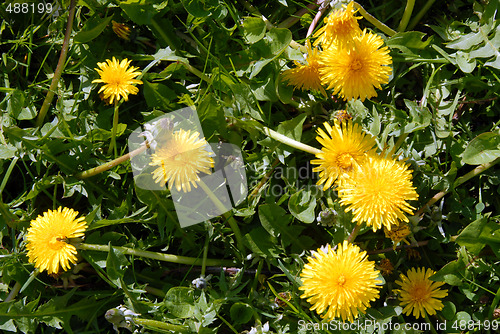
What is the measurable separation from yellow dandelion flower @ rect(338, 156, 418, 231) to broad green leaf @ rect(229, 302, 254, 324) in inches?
21.0

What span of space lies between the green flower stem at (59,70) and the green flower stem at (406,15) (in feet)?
4.27

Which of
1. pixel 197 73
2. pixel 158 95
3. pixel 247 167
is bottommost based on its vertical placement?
pixel 247 167

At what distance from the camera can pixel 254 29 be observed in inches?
72.6

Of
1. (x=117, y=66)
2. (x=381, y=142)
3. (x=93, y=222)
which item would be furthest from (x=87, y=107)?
(x=381, y=142)

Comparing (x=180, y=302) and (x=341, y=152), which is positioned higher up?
(x=341, y=152)

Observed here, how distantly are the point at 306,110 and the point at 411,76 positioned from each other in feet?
1.58

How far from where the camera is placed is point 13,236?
6.06 ft

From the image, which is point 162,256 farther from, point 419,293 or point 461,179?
point 461,179

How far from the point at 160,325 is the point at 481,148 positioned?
4.26 feet

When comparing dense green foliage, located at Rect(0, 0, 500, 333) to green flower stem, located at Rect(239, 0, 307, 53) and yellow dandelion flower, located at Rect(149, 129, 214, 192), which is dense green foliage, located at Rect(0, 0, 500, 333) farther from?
yellow dandelion flower, located at Rect(149, 129, 214, 192)

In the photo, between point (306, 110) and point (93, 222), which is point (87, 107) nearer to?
point (93, 222)

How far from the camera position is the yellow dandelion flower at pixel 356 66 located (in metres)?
1.58

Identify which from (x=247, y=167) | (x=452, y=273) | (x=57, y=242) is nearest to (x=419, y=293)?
(x=452, y=273)

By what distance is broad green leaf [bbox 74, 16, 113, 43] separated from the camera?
6.15 feet
